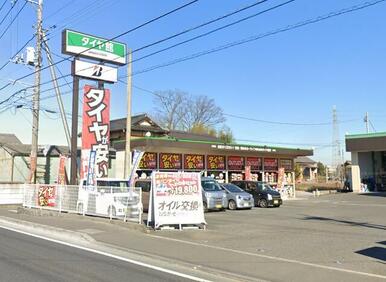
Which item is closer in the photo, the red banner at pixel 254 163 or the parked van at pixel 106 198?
the parked van at pixel 106 198

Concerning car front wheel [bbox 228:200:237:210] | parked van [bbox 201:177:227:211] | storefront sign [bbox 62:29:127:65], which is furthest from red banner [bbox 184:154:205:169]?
storefront sign [bbox 62:29:127:65]

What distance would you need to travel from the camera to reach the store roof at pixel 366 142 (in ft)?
153

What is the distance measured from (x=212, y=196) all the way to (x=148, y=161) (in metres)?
8.57

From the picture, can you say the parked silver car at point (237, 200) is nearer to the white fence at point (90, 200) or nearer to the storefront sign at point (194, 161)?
the storefront sign at point (194, 161)

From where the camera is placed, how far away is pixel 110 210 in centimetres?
1928

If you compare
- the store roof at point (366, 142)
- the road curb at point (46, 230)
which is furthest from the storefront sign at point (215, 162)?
the road curb at point (46, 230)

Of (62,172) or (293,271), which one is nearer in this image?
(293,271)

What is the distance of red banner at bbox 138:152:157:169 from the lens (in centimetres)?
3209

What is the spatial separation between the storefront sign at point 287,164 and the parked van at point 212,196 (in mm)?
18147

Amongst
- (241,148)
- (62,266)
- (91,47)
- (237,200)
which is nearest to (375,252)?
(62,266)

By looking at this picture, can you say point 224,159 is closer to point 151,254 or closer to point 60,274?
point 151,254

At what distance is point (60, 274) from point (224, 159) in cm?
2937

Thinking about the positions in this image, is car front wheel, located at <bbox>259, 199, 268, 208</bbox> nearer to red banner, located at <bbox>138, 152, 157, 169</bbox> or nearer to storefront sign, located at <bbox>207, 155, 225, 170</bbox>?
red banner, located at <bbox>138, 152, 157, 169</bbox>

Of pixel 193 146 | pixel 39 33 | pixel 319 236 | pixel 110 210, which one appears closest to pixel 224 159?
pixel 193 146
